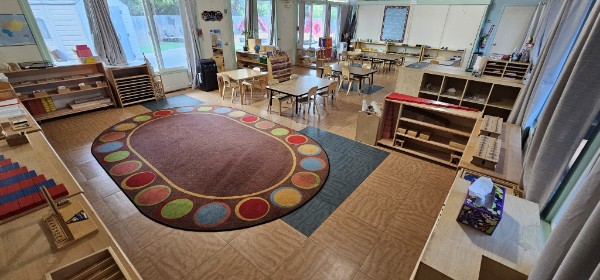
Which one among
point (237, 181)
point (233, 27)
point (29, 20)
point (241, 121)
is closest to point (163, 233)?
point (237, 181)

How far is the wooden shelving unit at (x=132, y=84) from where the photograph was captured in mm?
5656

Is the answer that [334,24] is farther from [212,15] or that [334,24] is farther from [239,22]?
[212,15]

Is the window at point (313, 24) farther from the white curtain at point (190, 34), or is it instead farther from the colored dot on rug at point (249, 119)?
the colored dot on rug at point (249, 119)

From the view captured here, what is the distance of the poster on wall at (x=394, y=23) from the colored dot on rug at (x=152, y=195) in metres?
10.9

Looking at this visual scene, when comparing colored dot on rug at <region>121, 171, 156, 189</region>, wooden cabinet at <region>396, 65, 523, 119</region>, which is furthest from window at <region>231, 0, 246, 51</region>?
colored dot on rug at <region>121, 171, 156, 189</region>

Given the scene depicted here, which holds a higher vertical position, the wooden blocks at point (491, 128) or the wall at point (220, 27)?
the wall at point (220, 27)

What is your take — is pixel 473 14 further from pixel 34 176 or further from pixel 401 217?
pixel 34 176

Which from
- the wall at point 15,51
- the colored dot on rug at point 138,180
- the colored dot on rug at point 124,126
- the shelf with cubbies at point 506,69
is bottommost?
the colored dot on rug at point 138,180

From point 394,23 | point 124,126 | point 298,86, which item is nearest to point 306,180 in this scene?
point 298,86

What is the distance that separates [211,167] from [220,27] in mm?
5333

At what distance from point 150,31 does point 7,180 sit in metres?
5.51

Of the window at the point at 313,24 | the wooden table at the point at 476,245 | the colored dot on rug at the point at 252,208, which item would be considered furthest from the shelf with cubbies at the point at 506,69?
the window at the point at 313,24

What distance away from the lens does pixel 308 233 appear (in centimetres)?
262

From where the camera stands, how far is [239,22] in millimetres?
8391
